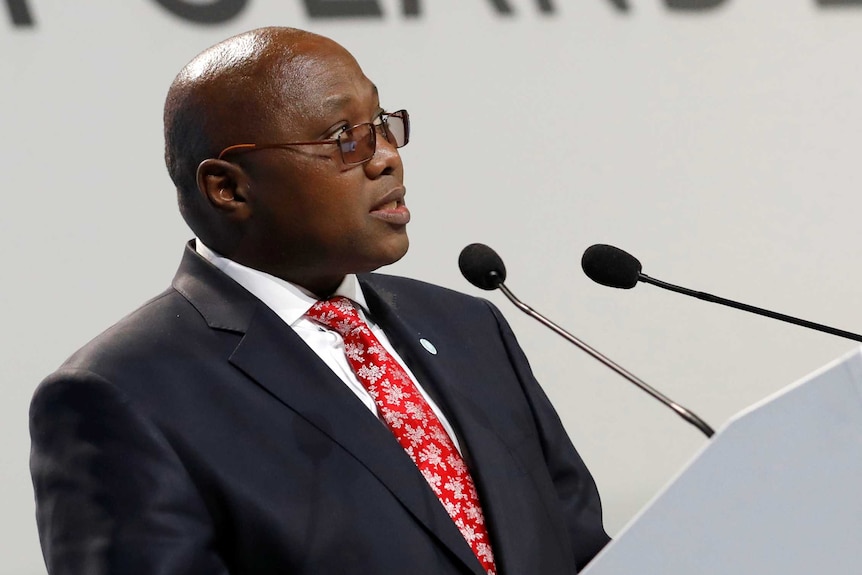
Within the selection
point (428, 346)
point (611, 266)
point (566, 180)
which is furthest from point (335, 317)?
point (566, 180)

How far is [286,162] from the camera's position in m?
1.57

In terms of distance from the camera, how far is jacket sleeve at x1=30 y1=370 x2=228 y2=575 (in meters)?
1.38

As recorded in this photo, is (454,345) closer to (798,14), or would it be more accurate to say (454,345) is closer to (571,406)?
(571,406)

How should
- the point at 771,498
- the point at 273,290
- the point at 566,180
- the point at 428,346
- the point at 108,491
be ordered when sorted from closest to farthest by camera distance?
the point at 771,498
the point at 108,491
the point at 273,290
the point at 428,346
the point at 566,180

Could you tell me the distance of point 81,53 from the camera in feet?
8.64

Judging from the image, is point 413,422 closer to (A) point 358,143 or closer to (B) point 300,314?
(B) point 300,314

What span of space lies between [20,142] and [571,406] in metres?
1.40

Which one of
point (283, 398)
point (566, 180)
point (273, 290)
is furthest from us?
point (566, 180)

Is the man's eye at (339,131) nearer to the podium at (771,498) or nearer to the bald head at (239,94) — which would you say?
the bald head at (239,94)

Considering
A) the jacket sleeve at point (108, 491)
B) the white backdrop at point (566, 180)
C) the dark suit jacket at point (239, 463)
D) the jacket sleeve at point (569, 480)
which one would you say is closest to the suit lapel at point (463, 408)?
the dark suit jacket at point (239, 463)

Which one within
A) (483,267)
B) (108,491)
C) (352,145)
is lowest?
(108,491)

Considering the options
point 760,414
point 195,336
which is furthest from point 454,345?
point 760,414

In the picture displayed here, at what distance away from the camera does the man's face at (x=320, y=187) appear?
5.17ft

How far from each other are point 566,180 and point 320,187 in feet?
4.90
